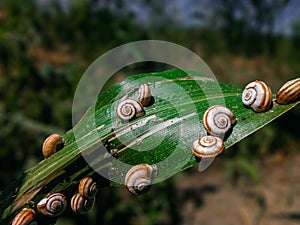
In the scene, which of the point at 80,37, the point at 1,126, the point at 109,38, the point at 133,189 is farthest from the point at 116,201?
the point at 133,189

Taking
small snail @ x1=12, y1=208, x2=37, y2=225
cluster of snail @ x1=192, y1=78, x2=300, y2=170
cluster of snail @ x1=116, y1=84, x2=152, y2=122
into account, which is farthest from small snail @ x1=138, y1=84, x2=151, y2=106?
small snail @ x1=12, y1=208, x2=37, y2=225

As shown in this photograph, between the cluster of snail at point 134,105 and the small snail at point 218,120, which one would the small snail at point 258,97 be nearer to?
the small snail at point 218,120

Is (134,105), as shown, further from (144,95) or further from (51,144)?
(51,144)

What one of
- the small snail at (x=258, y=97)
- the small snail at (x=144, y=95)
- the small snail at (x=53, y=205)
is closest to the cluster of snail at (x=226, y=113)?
the small snail at (x=258, y=97)

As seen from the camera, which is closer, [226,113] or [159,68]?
[226,113]

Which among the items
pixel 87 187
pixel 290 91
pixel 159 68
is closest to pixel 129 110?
pixel 87 187

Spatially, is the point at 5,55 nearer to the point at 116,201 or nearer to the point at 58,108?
the point at 58,108
